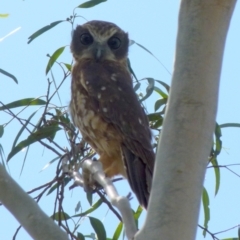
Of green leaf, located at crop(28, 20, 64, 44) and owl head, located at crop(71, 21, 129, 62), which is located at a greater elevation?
owl head, located at crop(71, 21, 129, 62)

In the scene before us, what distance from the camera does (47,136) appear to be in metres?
2.39

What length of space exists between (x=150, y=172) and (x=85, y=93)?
59 cm

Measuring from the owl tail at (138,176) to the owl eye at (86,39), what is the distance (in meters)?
0.82

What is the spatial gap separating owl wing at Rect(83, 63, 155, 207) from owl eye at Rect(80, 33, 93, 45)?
0.21 metres

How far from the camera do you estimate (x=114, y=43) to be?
3334 millimetres

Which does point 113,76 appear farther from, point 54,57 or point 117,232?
point 117,232

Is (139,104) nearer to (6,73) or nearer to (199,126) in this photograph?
(6,73)

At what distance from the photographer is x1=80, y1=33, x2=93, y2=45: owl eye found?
10.8 ft

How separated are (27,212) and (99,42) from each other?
1.87m

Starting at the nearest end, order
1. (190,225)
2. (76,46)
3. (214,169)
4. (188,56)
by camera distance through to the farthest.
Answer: (190,225) → (188,56) → (214,169) → (76,46)

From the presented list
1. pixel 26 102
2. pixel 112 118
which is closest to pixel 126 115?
pixel 112 118

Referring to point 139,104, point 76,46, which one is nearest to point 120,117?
point 139,104

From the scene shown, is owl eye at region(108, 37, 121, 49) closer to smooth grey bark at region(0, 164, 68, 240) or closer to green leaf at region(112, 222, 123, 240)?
green leaf at region(112, 222, 123, 240)

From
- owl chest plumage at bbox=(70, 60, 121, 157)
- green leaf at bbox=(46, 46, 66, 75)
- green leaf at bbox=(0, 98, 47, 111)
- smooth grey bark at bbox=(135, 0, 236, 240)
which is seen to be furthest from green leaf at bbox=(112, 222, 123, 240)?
smooth grey bark at bbox=(135, 0, 236, 240)
